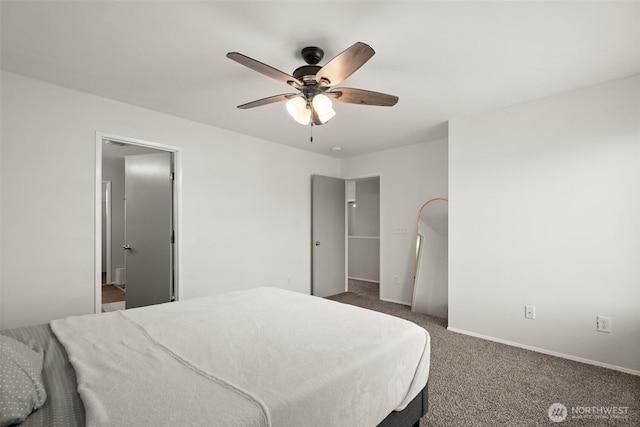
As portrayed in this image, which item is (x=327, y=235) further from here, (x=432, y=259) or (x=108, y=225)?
(x=108, y=225)

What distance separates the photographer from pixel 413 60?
2287mm

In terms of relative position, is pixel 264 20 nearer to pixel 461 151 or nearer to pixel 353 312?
pixel 353 312

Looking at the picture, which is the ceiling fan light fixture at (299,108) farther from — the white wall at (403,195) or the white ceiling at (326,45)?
the white wall at (403,195)

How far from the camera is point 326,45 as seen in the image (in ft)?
6.81

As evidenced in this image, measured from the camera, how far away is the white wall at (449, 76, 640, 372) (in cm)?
255

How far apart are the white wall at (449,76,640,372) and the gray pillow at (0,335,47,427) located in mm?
3521

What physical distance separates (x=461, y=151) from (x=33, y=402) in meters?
3.78

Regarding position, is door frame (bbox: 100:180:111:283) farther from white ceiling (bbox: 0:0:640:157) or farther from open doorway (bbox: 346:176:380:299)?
open doorway (bbox: 346:176:380:299)

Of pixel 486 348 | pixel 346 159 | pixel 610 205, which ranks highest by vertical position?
pixel 346 159

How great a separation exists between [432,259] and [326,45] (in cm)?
326

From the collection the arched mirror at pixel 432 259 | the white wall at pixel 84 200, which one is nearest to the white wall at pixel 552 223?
the arched mirror at pixel 432 259

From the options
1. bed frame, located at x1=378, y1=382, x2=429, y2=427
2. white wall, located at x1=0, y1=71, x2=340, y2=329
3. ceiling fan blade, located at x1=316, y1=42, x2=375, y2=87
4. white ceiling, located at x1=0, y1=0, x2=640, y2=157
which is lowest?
bed frame, located at x1=378, y1=382, x2=429, y2=427

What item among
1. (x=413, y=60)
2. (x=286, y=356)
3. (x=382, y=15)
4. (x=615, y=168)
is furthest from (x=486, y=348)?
(x=382, y=15)

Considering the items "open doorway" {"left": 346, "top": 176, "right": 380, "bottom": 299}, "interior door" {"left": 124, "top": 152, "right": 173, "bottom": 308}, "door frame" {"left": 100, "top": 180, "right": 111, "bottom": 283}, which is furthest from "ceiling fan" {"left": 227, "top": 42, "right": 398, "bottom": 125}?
"door frame" {"left": 100, "top": 180, "right": 111, "bottom": 283}
